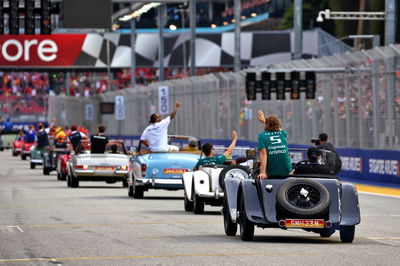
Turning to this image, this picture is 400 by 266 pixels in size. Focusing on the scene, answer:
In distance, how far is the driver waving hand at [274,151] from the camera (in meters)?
14.8

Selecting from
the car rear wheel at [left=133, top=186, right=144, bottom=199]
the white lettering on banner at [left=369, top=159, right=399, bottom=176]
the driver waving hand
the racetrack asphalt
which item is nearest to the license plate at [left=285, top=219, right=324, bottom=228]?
the racetrack asphalt

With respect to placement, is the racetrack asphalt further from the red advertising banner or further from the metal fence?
the red advertising banner

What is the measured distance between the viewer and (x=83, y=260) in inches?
496

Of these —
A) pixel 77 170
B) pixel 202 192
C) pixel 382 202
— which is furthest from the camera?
pixel 77 170

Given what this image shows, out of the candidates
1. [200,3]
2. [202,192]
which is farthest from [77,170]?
[200,3]

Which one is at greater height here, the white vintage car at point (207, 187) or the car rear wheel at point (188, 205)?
the white vintage car at point (207, 187)

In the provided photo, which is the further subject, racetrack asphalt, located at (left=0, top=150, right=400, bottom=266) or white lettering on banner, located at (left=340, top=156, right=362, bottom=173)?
white lettering on banner, located at (left=340, top=156, right=362, bottom=173)

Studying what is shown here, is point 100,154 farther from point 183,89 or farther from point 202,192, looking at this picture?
point 183,89

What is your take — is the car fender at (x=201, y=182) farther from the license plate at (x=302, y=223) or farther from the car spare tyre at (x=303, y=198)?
the license plate at (x=302, y=223)

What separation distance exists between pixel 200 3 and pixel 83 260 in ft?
466

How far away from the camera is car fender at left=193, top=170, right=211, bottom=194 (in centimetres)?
2008

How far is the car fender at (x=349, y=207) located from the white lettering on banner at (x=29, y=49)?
237ft

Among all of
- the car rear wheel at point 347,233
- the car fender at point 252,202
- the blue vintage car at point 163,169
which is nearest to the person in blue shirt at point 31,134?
the blue vintage car at point 163,169

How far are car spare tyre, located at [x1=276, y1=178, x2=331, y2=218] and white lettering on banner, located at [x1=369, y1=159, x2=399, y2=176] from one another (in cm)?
1649
